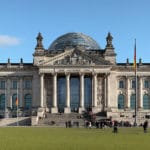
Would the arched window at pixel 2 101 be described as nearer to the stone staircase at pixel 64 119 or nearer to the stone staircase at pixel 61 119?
the stone staircase at pixel 64 119

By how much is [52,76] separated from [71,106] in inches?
340

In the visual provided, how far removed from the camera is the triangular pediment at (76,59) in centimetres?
12550

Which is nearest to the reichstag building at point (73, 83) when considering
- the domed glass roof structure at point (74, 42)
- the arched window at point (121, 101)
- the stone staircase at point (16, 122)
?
the arched window at point (121, 101)

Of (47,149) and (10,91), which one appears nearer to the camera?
(47,149)

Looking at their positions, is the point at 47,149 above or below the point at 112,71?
below

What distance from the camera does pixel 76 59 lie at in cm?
12625

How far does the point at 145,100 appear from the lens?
5241 inches

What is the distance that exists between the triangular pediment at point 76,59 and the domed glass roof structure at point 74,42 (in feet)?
38.5

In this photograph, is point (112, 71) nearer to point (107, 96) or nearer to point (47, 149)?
point (107, 96)

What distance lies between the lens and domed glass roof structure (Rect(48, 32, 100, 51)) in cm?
14012

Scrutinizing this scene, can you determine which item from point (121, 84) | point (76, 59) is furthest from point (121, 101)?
point (76, 59)

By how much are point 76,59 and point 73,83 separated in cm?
662

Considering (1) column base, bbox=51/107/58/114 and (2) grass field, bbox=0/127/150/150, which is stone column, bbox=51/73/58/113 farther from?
(2) grass field, bbox=0/127/150/150

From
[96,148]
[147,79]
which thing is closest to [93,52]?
[147,79]
